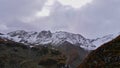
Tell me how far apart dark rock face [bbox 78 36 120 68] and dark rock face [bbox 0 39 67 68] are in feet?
477

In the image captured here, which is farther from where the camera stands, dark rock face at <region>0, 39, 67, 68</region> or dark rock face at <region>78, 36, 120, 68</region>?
dark rock face at <region>0, 39, 67, 68</region>

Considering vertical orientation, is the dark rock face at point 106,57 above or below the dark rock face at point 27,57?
below

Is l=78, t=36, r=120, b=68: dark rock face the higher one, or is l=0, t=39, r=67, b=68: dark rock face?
l=0, t=39, r=67, b=68: dark rock face

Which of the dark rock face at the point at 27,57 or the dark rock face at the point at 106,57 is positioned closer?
the dark rock face at the point at 106,57

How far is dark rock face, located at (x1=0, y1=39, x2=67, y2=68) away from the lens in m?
168

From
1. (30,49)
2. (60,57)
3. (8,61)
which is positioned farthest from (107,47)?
(30,49)

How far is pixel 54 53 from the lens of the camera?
626 ft

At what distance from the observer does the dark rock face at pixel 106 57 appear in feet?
48.4

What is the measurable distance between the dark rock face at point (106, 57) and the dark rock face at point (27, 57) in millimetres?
145470

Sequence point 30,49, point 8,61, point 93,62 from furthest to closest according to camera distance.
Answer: point 30,49 → point 8,61 → point 93,62

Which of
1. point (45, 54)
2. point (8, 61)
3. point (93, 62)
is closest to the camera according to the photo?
point (93, 62)

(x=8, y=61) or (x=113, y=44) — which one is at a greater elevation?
(x=8, y=61)

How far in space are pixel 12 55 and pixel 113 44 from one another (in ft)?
541

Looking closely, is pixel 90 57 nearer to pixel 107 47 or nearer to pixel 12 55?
pixel 107 47
